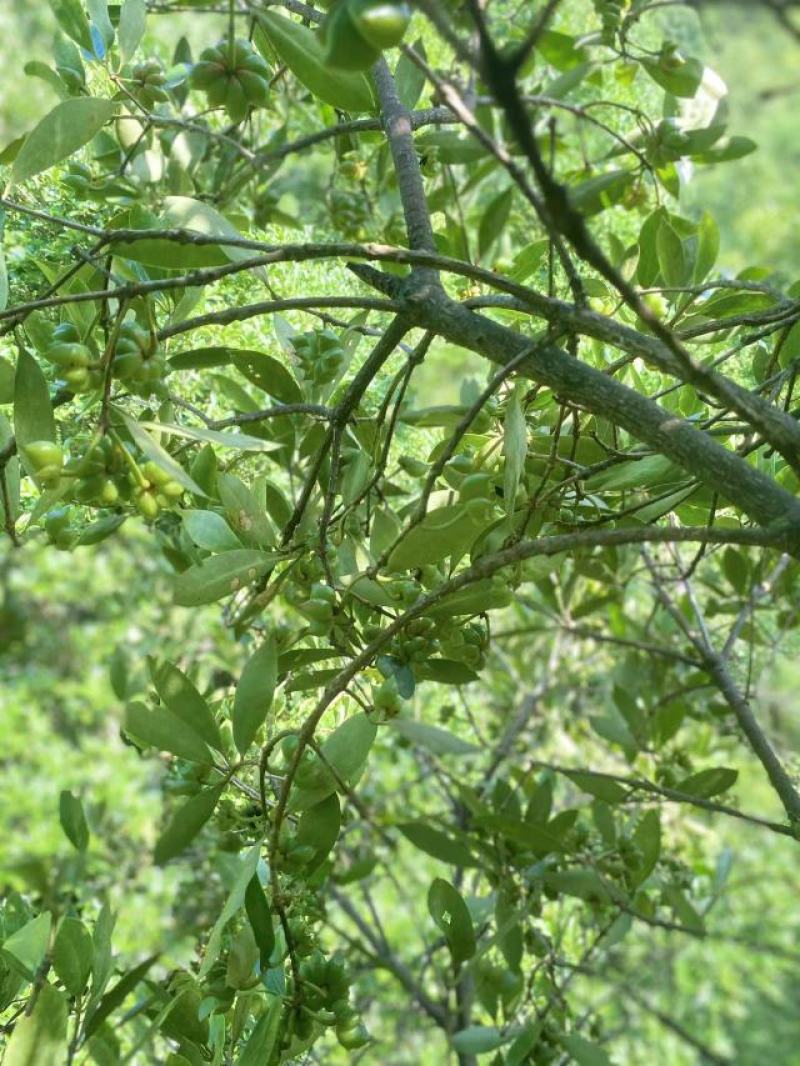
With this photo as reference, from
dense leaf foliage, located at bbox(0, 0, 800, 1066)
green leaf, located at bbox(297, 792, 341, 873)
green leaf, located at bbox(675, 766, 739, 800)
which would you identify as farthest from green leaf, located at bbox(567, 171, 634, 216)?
green leaf, located at bbox(675, 766, 739, 800)

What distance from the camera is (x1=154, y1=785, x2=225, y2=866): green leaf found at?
1.72ft

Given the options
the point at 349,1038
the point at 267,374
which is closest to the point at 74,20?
the point at 267,374

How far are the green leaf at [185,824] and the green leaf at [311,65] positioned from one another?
336 mm

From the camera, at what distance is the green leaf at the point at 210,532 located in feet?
1.76

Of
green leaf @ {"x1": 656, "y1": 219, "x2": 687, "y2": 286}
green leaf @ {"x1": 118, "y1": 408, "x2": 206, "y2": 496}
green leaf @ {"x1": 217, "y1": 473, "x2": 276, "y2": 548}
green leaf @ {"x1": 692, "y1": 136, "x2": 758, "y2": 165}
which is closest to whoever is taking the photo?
green leaf @ {"x1": 118, "y1": 408, "x2": 206, "y2": 496}

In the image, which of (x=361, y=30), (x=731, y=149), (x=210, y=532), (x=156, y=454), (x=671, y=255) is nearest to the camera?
(x=361, y=30)

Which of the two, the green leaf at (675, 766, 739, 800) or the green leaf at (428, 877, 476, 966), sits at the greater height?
the green leaf at (675, 766, 739, 800)

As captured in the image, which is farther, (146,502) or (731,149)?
(731,149)

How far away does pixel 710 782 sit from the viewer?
826 millimetres

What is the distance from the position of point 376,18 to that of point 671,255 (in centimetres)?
35

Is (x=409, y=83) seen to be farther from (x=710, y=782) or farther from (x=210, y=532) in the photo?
(x=710, y=782)

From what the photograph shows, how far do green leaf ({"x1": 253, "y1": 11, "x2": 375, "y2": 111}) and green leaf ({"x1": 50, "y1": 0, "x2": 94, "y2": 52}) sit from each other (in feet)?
1.03

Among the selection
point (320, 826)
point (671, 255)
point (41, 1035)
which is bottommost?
point (41, 1035)

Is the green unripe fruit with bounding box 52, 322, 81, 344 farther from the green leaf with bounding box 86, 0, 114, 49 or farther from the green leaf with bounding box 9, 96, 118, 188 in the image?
the green leaf with bounding box 86, 0, 114, 49
